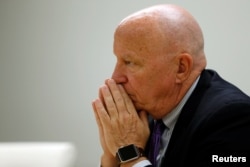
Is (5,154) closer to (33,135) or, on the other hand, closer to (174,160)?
(174,160)

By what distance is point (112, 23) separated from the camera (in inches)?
79.1

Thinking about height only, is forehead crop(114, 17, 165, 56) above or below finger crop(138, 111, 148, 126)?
above

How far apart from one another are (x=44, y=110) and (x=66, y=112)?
0.54ft

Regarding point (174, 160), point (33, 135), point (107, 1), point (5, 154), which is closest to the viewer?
point (174, 160)

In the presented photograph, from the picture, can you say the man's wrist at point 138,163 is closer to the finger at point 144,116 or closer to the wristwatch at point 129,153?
the wristwatch at point 129,153

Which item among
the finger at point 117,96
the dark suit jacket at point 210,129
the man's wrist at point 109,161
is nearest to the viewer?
the dark suit jacket at point 210,129

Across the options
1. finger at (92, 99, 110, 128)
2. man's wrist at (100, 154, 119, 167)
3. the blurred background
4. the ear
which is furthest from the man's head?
the blurred background

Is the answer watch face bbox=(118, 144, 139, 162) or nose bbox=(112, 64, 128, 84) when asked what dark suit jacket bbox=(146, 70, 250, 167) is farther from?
nose bbox=(112, 64, 128, 84)

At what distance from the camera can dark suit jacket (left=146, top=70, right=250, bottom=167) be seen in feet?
2.58

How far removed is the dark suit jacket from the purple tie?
11 centimetres

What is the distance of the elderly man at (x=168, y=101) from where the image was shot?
0.81m

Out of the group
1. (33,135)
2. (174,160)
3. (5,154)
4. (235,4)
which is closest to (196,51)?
(174,160)

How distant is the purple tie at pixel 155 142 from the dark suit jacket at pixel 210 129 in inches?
4.2

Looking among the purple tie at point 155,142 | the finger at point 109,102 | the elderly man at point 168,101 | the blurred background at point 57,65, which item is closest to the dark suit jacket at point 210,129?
the elderly man at point 168,101
